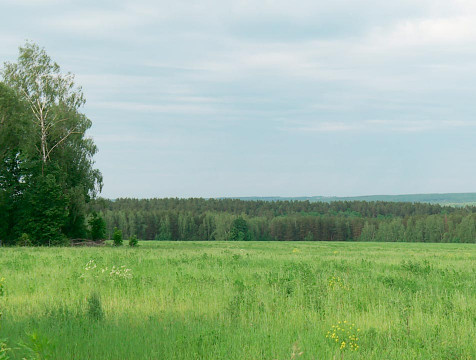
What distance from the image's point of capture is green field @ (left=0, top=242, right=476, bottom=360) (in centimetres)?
723

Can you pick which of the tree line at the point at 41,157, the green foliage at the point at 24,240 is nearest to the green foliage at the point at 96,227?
the tree line at the point at 41,157

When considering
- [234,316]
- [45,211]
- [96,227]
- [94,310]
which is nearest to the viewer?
[94,310]

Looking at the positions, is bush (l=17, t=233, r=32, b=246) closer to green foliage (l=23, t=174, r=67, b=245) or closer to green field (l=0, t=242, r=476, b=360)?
green foliage (l=23, t=174, r=67, b=245)

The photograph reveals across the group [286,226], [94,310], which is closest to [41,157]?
[94,310]

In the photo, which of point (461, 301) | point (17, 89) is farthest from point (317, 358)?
point (17, 89)

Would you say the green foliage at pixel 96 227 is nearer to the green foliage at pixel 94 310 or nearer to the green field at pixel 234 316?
the green field at pixel 234 316

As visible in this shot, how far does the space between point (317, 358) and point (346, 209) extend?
19174 centimetres

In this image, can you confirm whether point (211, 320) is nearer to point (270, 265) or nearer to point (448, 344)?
point (448, 344)

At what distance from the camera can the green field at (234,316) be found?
7.23 meters

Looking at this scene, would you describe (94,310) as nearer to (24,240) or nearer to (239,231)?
(24,240)

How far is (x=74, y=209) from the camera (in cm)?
4819

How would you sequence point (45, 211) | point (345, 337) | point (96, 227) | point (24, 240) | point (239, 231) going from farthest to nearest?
1. point (239, 231)
2. point (96, 227)
3. point (45, 211)
4. point (24, 240)
5. point (345, 337)

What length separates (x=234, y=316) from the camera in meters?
9.57

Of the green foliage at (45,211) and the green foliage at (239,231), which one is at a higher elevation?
the green foliage at (45,211)
